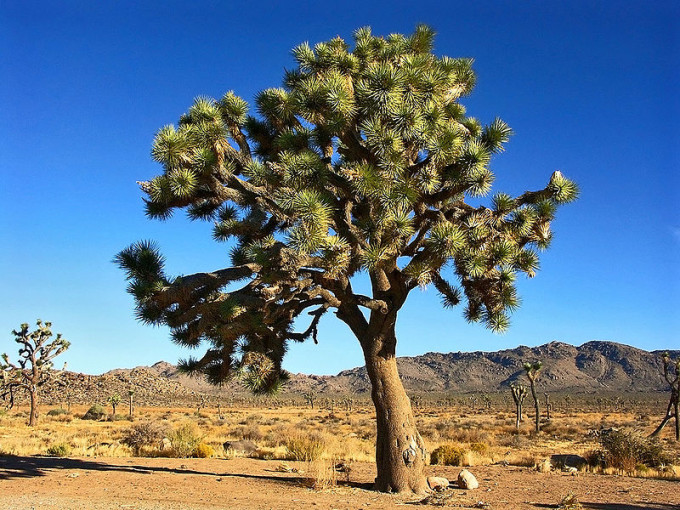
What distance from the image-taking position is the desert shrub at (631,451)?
569 inches

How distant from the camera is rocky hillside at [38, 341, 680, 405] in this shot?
118 metres

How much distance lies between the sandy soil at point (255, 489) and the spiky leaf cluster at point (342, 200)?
2.32m

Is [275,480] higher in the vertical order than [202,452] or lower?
higher

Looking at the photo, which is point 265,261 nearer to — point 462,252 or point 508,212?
point 462,252

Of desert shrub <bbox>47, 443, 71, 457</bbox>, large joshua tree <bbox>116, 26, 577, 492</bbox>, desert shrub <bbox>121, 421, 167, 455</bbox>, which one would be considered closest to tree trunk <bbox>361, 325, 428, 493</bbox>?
large joshua tree <bbox>116, 26, 577, 492</bbox>

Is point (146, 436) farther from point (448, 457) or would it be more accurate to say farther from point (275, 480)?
point (448, 457)

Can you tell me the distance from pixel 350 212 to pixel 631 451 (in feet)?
32.6

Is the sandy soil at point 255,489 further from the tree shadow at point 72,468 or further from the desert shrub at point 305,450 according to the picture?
the desert shrub at point 305,450

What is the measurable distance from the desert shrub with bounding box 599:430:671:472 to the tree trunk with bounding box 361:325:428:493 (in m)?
6.84

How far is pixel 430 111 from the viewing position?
30.9 feet

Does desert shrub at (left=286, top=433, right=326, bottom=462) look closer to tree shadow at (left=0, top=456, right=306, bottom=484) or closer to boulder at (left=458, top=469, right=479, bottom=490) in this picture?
tree shadow at (left=0, top=456, right=306, bottom=484)

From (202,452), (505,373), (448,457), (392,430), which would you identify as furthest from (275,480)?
(505,373)

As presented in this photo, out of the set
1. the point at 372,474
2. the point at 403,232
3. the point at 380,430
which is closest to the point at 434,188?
the point at 403,232

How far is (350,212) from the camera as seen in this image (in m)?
10.3
